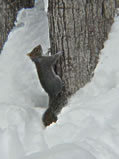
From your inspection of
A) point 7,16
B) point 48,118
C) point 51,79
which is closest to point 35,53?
point 51,79

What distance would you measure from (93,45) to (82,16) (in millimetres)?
323

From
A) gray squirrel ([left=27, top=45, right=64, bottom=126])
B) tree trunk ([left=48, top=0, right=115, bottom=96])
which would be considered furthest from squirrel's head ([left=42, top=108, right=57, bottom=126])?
tree trunk ([left=48, top=0, right=115, bottom=96])

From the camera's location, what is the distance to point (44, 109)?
7.57 feet

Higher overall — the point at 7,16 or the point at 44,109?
the point at 7,16

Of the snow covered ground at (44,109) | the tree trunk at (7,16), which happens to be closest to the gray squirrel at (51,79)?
the snow covered ground at (44,109)

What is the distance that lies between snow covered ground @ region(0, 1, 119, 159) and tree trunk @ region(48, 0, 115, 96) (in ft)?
0.35

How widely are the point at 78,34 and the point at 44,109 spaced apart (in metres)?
0.84

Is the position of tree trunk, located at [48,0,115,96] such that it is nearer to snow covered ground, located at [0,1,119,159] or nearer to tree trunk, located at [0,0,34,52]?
snow covered ground, located at [0,1,119,159]

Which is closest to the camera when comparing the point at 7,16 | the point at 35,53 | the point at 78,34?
the point at 78,34

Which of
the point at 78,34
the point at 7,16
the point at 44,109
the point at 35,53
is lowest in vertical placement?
the point at 44,109

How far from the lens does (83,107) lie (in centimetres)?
200

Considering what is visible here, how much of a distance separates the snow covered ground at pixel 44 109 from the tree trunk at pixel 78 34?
0.11 meters

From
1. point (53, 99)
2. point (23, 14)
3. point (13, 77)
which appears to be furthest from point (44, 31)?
point (53, 99)

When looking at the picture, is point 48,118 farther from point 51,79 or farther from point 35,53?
point 35,53
